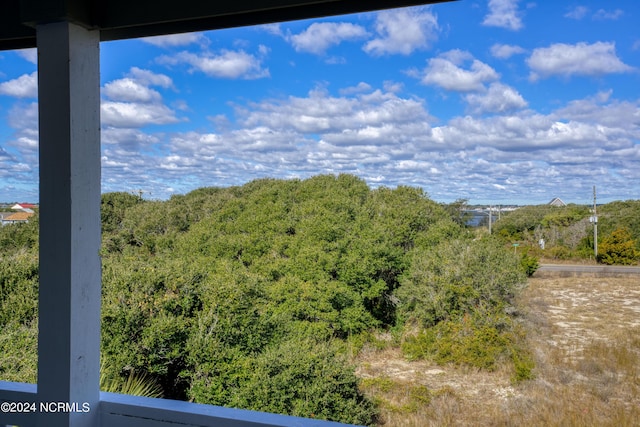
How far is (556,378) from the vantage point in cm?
382

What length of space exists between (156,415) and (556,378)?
3.84 meters

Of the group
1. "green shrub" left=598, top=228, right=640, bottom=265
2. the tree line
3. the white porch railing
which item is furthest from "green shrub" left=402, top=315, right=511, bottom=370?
the white porch railing

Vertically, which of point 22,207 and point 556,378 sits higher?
point 22,207

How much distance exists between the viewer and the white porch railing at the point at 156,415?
0.96 metres

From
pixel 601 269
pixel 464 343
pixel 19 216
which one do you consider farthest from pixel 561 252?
pixel 19 216

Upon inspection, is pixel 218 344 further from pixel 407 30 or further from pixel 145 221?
pixel 407 30

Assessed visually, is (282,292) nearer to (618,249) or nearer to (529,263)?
(529,263)

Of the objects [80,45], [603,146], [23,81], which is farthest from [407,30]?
[23,81]

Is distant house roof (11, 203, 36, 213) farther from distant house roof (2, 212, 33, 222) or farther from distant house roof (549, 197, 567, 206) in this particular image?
distant house roof (549, 197, 567, 206)

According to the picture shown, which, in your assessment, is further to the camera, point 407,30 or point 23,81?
point 23,81

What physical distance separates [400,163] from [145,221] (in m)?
3.85

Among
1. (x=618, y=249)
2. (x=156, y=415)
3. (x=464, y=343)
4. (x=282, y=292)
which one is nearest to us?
(x=156, y=415)

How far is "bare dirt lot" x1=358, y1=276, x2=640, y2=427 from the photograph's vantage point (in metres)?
3.30

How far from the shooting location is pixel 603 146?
3.03 m
